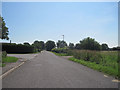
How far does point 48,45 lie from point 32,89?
152223 mm

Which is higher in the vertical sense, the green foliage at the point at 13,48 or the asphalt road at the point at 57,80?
the green foliage at the point at 13,48

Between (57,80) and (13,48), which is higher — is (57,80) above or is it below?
below

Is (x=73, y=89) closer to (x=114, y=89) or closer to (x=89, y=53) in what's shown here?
(x=114, y=89)

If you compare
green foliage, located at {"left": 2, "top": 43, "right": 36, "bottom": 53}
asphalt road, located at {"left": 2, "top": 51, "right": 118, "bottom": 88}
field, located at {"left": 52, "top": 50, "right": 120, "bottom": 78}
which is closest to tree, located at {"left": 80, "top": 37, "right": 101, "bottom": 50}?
green foliage, located at {"left": 2, "top": 43, "right": 36, "bottom": 53}

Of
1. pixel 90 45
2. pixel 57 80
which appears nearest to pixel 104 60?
pixel 57 80

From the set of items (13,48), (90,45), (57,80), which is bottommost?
(57,80)

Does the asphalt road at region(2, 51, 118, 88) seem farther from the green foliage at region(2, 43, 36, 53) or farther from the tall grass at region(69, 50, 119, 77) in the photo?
the green foliage at region(2, 43, 36, 53)

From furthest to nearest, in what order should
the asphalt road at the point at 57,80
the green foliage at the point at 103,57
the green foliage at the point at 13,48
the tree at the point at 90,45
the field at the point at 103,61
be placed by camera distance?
the tree at the point at 90,45, the green foliage at the point at 13,48, the green foliage at the point at 103,57, the field at the point at 103,61, the asphalt road at the point at 57,80

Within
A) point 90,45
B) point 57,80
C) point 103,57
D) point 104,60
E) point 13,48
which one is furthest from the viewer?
point 90,45

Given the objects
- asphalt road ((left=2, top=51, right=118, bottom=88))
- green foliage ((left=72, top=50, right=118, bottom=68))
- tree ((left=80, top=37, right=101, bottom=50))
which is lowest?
asphalt road ((left=2, top=51, right=118, bottom=88))

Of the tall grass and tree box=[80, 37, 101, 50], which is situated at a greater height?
tree box=[80, 37, 101, 50]

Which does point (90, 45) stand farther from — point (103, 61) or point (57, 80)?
point (57, 80)

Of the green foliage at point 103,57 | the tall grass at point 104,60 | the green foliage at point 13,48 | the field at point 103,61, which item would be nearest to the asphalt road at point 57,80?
the field at point 103,61

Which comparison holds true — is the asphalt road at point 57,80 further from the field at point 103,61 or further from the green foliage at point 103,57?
the green foliage at point 103,57
